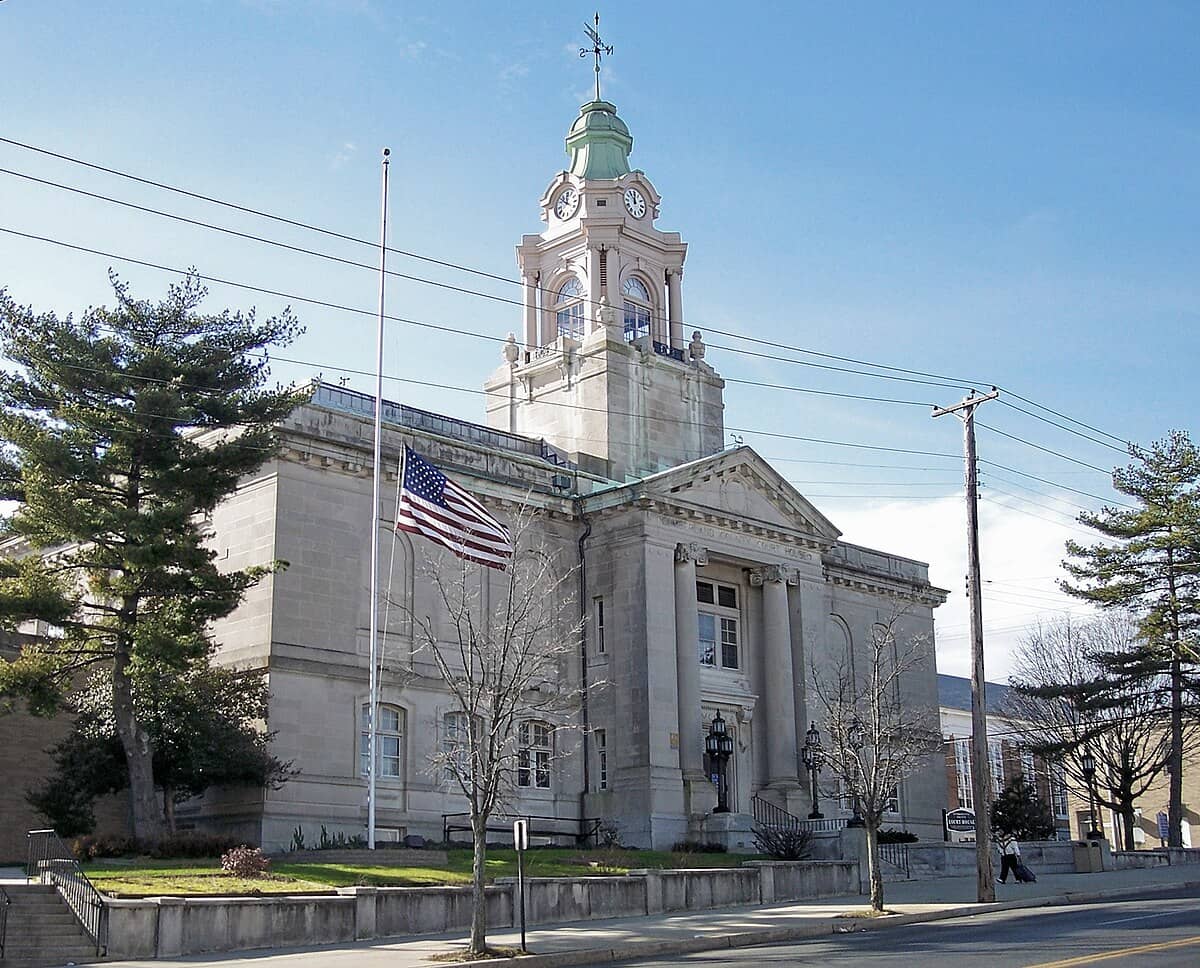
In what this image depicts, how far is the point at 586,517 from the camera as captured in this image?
45.9 meters

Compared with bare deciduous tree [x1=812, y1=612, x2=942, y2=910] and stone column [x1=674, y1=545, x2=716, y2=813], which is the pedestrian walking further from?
stone column [x1=674, y1=545, x2=716, y2=813]

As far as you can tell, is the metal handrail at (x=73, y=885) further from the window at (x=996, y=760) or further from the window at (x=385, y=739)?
the window at (x=996, y=760)

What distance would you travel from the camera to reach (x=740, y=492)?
48.0 m

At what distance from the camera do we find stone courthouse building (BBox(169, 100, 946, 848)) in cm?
3800

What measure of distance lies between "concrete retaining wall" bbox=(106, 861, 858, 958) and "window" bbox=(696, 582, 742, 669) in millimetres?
14028

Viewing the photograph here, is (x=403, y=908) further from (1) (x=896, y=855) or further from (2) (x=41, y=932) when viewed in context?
(1) (x=896, y=855)

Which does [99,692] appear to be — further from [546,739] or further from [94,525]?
[546,739]

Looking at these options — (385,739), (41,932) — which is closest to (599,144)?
(385,739)

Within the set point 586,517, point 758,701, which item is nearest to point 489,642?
point 586,517

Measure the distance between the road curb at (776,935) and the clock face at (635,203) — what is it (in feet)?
104

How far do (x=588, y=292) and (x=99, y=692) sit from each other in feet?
85.7

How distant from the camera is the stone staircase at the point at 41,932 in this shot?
71.8 ft

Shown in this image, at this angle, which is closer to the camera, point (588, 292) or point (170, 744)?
point (170, 744)

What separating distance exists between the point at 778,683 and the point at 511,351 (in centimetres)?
1718
